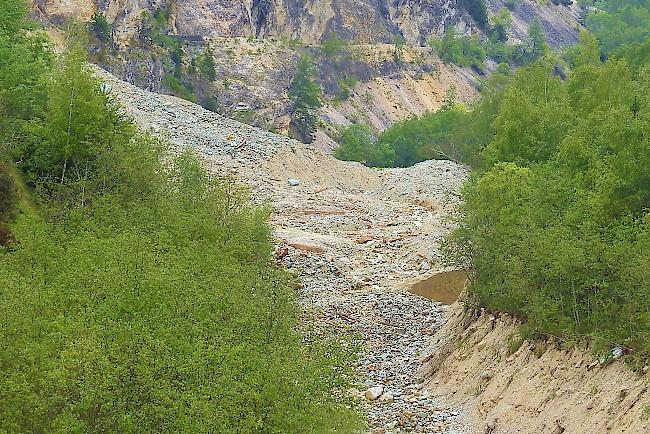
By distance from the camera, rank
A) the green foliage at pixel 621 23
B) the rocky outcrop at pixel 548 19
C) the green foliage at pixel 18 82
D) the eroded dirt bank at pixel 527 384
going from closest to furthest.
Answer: the eroded dirt bank at pixel 527 384, the green foliage at pixel 18 82, the green foliage at pixel 621 23, the rocky outcrop at pixel 548 19

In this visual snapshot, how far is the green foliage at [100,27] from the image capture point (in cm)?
8447

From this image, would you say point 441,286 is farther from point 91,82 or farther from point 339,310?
point 91,82

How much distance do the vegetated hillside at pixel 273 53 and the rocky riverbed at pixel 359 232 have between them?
49.4 ft

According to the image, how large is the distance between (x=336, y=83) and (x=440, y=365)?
84296 mm

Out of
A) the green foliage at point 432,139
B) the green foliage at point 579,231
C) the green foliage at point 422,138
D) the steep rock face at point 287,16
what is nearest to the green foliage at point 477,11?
the steep rock face at point 287,16

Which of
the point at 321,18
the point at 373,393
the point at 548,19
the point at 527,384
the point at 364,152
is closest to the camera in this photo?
the point at 527,384

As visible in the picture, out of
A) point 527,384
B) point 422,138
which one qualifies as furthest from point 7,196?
point 422,138

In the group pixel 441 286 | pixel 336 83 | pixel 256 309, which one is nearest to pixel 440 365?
pixel 441 286

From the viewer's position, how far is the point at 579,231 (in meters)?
27.0

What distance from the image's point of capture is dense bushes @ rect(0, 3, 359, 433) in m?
16.1

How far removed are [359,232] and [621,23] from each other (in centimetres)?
9323

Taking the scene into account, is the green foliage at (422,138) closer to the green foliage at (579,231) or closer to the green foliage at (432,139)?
the green foliage at (432,139)

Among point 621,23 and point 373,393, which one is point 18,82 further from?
point 621,23

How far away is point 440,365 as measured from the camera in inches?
1267
